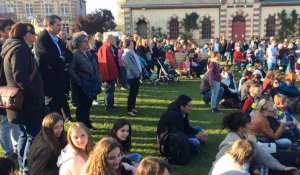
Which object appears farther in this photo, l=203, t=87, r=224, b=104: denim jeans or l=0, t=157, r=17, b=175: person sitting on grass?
l=203, t=87, r=224, b=104: denim jeans

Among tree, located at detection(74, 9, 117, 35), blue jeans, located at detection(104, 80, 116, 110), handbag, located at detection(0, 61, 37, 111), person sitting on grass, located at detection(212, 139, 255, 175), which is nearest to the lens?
person sitting on grass, located at detection(212, 139, 255, 175)

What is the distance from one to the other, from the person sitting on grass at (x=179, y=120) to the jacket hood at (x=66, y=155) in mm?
2205

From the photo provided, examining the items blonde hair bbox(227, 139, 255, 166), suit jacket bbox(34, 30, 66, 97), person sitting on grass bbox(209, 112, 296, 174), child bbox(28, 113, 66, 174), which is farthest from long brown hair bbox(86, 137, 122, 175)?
suit jacket bbox(34, 30, 66, 97)

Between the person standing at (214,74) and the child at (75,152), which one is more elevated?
the person standing at (214,74)

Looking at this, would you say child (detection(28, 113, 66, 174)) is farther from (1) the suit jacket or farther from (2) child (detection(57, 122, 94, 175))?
(1) the suit jacket

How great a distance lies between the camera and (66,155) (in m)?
3.75

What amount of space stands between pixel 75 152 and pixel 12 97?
4.44ft

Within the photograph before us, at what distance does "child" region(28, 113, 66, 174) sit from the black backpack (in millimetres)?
2066

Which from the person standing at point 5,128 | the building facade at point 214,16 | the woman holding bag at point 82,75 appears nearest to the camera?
the person standing at point 5,128

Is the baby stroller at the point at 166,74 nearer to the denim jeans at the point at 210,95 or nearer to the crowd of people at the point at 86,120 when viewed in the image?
the denim jeans at the point at 210,95

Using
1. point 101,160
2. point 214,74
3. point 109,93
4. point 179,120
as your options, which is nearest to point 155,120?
point 109,93

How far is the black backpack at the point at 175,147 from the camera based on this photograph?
5.53m

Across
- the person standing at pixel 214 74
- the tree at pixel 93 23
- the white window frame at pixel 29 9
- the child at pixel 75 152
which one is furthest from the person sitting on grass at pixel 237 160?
the white window frame at pixel 29 9

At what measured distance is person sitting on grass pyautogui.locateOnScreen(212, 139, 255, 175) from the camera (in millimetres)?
3898
